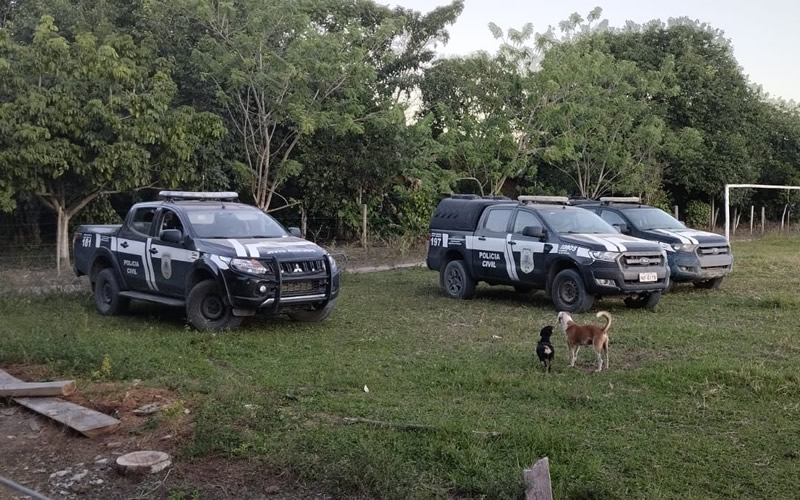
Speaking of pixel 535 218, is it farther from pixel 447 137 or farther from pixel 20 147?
pixel 447 137

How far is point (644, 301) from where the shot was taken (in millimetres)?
12992

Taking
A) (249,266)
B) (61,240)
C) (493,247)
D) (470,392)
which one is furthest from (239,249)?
(61,240)

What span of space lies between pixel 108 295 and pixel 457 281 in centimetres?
592

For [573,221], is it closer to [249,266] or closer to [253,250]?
[253,250]

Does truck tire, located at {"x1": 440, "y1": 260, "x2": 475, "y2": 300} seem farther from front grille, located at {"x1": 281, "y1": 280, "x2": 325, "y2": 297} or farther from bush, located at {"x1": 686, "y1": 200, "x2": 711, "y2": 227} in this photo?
bush, located at {"x1": 686, "y1": 200, "x2": 711, "y2": 227}

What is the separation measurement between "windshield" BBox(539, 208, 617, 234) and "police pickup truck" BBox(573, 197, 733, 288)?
70.0 inches

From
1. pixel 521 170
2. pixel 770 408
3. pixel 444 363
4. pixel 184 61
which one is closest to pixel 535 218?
pixel 444 363

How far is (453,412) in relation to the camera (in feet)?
21.6

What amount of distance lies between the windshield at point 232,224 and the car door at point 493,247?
374 cm

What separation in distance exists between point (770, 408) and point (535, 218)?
6.98 meters

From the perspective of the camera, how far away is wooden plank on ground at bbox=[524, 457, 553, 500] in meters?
4.67

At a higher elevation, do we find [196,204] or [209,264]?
[196,204]

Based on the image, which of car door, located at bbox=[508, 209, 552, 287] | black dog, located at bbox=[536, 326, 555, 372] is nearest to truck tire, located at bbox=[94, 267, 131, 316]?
car door, located at bbox=[508, 209, 552, 287]

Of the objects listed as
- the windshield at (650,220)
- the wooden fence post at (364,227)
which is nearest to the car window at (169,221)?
the windshield at (650,220)
